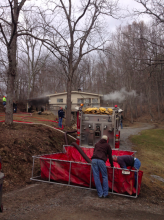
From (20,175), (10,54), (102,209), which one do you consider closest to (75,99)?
(10,54)

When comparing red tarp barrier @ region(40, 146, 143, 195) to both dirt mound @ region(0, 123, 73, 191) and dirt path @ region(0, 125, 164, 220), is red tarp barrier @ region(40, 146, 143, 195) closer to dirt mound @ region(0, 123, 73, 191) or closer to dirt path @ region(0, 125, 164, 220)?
dirt path @ region(0, 125, 164, 220)

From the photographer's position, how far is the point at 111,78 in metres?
42.2

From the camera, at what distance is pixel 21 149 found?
7488mm

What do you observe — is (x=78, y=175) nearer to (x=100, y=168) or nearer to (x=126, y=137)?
(x=100, y=168)

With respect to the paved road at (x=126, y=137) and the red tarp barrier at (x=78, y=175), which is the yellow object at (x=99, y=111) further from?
the red tarp barrier at (x=78, y=175)

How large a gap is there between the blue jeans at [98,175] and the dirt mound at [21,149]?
2.19 meters

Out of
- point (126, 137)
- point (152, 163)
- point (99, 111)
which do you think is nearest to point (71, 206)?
point (99, 111)

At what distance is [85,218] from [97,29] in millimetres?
14792

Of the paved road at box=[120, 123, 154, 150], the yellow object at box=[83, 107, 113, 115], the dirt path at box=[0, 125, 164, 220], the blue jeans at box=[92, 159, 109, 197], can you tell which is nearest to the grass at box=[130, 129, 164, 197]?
the paved road at box=[120, 123, 154, 150]

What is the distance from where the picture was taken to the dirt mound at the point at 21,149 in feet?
19.5

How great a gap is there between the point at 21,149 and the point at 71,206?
12.6ft

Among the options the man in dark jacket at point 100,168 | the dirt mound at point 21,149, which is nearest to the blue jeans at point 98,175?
the man in dark jacket at point 100,168

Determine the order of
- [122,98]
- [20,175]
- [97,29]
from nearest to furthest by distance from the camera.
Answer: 1. [20,175]
2. [97,29]
3. [122,98]

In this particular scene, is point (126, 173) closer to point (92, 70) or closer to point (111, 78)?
point (111, 78)
